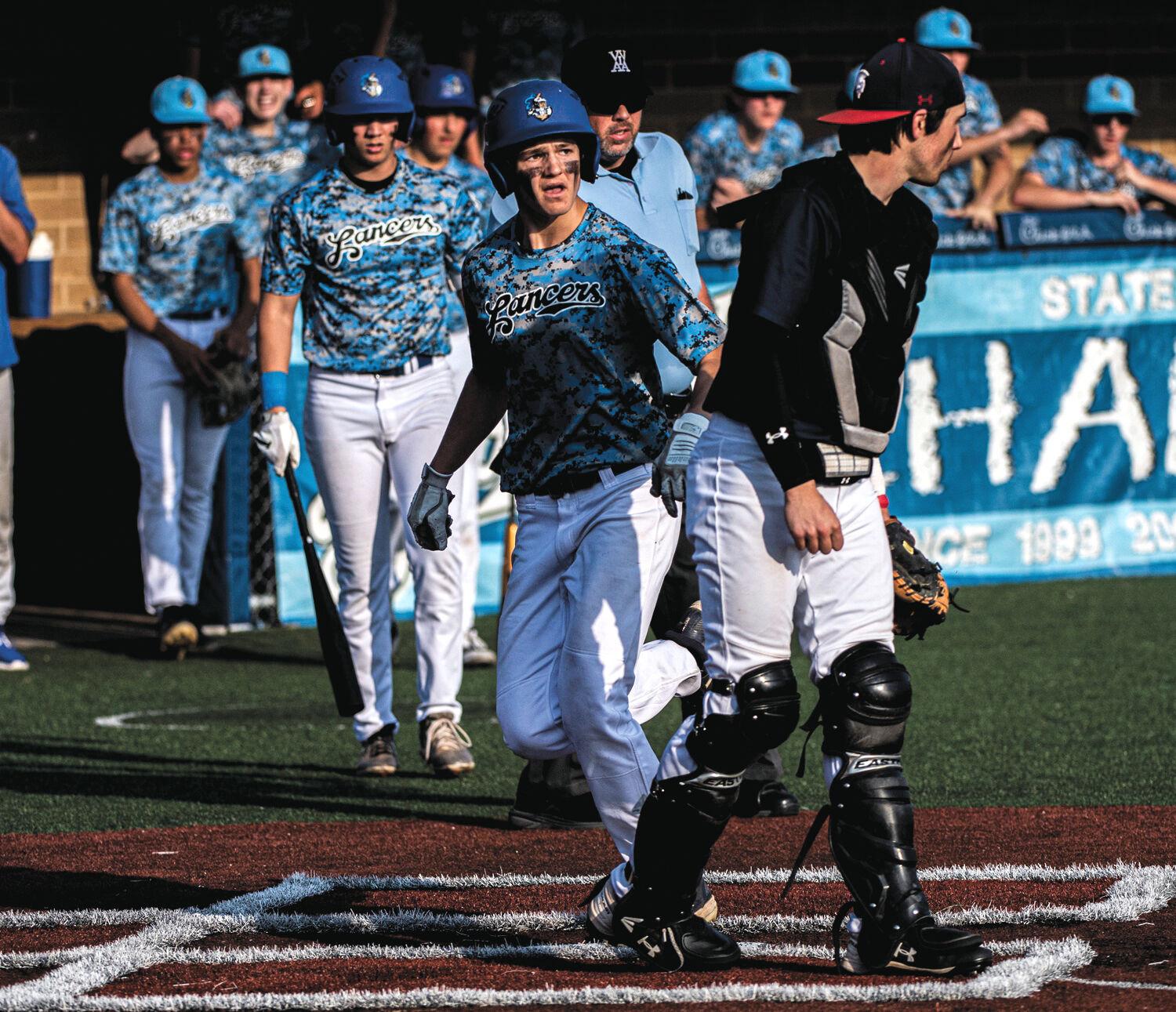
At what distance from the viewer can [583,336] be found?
196 inches

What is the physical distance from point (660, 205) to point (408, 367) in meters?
1.40

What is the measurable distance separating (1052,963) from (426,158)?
6.48m

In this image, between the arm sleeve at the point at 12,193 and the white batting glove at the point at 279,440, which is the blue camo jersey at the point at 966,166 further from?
the white batting glove at the point at 279,440

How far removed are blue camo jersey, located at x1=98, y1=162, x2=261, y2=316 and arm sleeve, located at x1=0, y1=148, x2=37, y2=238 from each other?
421 millimetres

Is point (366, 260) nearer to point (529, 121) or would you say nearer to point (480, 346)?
point (480, 346)

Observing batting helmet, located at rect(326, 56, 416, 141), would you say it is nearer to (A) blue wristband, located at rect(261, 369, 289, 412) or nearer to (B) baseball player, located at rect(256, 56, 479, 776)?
(B) baseball player, located at rect(256, 56, 479, 776)

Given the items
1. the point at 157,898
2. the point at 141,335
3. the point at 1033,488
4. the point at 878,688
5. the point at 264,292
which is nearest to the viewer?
the point at 878,688

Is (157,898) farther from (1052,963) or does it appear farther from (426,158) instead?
(426,158)

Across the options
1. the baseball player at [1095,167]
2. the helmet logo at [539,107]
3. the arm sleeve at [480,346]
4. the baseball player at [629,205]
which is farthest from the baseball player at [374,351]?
the baseball player at [1095,167]

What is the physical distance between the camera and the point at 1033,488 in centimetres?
1298

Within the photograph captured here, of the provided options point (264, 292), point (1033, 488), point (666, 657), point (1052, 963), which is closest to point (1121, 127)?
point (1033, 488)

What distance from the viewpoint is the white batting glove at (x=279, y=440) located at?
705 cm

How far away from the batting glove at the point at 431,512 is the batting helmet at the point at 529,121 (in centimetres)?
80

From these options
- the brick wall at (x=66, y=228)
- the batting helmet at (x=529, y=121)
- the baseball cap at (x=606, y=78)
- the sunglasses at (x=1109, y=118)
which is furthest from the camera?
the brick wall at (x=66, y=228)
